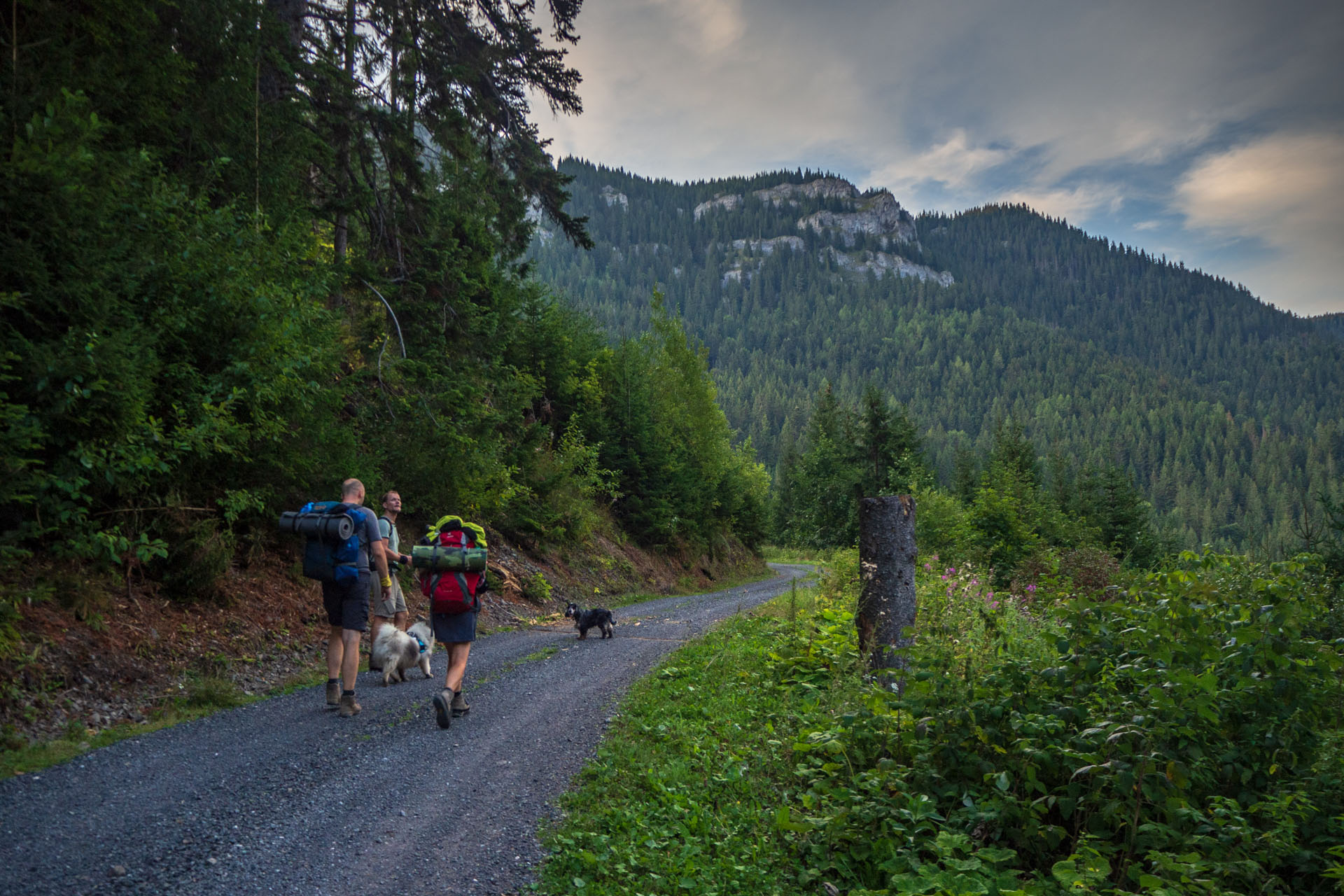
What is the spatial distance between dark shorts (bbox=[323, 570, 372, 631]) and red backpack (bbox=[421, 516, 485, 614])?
23.2 inches

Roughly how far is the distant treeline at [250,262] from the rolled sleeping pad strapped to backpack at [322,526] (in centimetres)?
144

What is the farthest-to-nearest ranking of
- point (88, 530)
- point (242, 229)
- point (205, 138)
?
point (205, 138), point (242, 229), point (88, 530)

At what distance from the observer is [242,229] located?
25.0ft

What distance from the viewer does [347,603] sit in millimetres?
6410

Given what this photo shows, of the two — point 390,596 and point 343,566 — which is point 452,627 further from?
point 390,596

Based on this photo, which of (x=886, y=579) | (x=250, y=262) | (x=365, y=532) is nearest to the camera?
(x=886, y=579)

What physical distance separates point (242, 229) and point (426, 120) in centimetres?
497

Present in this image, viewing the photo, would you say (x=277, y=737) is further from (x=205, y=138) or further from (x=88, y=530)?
(x=205, y=138)

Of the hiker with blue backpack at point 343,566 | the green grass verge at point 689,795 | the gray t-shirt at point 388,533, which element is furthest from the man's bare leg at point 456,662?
the gray t-shirt at point 388,533

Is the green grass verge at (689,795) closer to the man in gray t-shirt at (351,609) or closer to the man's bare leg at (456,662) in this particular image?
the man's bare leg at (456,662)

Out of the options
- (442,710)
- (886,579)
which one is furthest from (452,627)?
(886,579)

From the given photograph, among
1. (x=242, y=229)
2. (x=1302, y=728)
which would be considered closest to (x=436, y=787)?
(x=1302, y=728)

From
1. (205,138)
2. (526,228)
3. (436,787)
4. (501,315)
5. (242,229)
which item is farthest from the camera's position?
(501,315)

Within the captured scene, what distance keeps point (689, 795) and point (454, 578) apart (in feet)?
10.3
